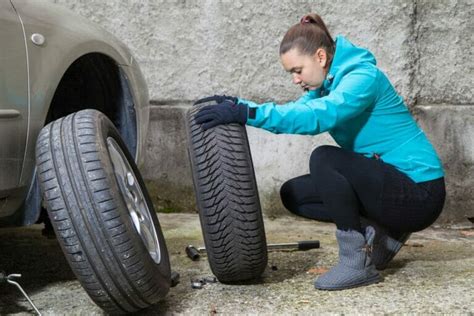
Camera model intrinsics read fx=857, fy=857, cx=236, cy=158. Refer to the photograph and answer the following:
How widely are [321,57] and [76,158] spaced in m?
1.07

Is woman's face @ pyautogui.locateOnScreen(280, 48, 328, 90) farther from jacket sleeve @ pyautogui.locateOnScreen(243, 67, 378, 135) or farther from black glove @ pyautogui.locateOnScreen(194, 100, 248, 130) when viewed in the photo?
black glove @ pyautogui.locateOnScreen(194, 100, 248, 130)

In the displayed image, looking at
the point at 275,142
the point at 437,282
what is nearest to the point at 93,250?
the point at 437,282

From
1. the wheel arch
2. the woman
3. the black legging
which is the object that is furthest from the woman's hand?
the wheel arch

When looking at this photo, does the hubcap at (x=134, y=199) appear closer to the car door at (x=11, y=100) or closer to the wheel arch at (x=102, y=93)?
the car door at (x=11, y=100)

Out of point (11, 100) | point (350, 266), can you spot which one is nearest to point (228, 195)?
point (350, 266)

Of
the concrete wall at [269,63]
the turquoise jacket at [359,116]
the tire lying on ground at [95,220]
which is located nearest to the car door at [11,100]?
the tire lying on ground at [95,220]

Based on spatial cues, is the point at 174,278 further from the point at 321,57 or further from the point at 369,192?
the point at 321,57

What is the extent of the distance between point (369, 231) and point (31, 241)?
79.1 inches

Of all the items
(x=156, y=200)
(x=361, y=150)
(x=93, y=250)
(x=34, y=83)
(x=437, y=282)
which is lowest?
(x=156, y=200)

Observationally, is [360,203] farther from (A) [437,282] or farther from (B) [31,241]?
(B) [31,241]

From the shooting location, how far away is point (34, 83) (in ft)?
10.7

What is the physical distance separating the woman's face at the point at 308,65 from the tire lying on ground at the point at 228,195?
1.08ft

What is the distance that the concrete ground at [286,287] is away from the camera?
10.4 ft

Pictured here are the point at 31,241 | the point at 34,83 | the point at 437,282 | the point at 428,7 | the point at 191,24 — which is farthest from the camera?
the point at 191,24
